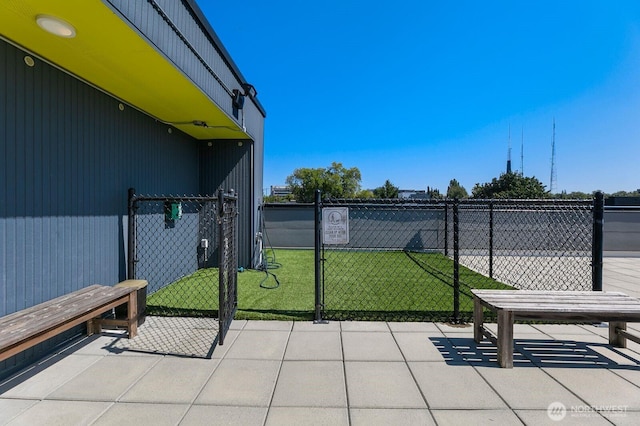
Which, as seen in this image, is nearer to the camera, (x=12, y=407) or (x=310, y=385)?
(x=12, y=407)

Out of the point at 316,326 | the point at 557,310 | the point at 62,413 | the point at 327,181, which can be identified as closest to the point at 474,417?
the point at 557,310

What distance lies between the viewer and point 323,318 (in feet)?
13.4

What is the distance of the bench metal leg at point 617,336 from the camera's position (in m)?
3.25

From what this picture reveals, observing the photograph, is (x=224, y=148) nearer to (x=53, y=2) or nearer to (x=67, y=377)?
(x=53, y=2)

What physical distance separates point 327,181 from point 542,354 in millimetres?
50997

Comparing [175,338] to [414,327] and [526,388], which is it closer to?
[414,327]

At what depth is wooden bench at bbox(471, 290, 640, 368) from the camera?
2.84 metres

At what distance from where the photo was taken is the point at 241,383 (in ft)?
8.48

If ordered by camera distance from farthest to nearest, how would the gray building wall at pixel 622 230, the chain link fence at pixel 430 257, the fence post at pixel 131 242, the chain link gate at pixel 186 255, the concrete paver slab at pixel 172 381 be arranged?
1. the gray building wall at pixel 622 230
2. the fence post at pixel 131 242
3. the chain link fence at pixel 430 257
4. the chain link gate at pixel 186 255
5. the concrete paver slab at pixel 172 381

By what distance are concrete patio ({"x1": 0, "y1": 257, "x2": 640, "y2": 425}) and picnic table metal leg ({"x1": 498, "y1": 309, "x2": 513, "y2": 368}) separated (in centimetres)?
10

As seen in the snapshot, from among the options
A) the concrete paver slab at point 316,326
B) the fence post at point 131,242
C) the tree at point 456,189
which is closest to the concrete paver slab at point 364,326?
the concrete paver slab at point 316,326

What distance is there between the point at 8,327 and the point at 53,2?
2.51 meters

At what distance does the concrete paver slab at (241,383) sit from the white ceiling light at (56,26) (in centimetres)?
324

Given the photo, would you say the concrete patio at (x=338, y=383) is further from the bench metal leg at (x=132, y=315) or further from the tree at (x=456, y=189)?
the tree at (x=456, y=189)
